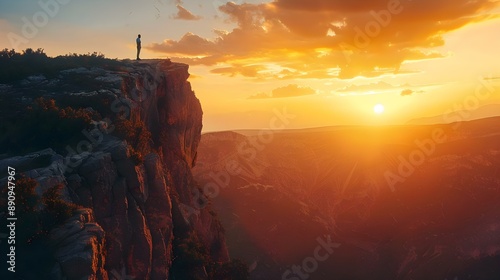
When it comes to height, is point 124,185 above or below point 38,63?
below

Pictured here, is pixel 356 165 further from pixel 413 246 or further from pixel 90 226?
pixel 90 226

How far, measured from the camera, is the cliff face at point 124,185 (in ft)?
83.6

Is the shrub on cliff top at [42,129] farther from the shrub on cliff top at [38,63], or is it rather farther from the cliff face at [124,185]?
the shrub on cliff top at [38,63]

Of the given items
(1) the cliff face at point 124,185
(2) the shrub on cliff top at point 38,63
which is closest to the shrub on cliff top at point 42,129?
(1) the cliff face at point 124,185

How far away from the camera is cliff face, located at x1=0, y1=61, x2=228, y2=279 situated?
25.5 m

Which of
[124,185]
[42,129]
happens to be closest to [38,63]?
[42,129]

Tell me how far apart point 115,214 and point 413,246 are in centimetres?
8593

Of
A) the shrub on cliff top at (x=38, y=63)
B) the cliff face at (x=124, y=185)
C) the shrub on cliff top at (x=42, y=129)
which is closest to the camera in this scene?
the cliff face at (x=124, y=185)

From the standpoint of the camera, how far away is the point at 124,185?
3294 centimetres

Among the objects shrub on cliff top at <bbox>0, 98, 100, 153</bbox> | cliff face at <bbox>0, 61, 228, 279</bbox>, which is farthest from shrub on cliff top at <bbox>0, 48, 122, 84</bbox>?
shrub on cliff top at <bbox>0, 98, 100, 153</bbox>

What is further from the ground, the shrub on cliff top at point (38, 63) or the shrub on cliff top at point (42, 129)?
the shrub on cliff top at point (38, 63)

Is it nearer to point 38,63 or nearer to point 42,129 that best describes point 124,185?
point 42,129

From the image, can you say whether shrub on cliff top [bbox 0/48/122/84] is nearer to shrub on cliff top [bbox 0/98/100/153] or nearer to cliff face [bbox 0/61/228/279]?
cliff face [bbox 0/61/228/279]

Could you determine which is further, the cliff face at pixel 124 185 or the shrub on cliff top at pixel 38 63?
the shrub on cliff top at pixel 38 63
